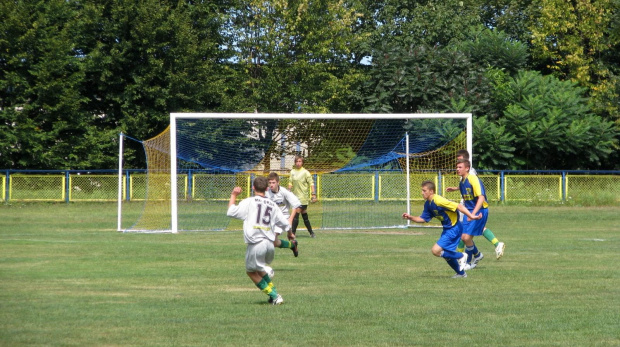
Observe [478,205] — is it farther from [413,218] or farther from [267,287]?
[267,287]

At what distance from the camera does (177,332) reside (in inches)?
318

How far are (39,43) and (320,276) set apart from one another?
99.0ft

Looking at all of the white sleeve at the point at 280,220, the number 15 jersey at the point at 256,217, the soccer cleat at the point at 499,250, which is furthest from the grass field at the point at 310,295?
the white sleeve at the point at 280,220

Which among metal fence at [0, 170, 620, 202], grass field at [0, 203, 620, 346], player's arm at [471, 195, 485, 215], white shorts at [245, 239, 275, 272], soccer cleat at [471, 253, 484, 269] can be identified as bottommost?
grass field at [0, 203, 620, 346]

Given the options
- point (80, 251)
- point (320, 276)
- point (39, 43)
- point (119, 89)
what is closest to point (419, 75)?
point (119, 89)

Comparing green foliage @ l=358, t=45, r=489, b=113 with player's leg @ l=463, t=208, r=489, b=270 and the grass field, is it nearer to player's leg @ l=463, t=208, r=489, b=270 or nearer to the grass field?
the grass field

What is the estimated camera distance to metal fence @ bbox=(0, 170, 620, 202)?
31703mm

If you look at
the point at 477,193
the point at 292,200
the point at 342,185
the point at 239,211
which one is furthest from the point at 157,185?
the point at 239,211

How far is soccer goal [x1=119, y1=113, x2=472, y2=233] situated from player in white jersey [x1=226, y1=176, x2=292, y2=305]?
606 inches

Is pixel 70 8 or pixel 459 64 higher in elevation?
pixel 70 8

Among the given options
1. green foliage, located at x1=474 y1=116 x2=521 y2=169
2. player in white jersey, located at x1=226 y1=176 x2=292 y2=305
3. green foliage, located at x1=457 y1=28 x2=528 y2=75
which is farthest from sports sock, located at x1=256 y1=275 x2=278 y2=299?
green foliage, located at x1=457 y1=28 x2=528 y2=75

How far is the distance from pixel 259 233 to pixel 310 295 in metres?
1.17

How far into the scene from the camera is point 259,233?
10109 millimetres

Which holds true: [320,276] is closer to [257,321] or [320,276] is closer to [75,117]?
[257,321]
